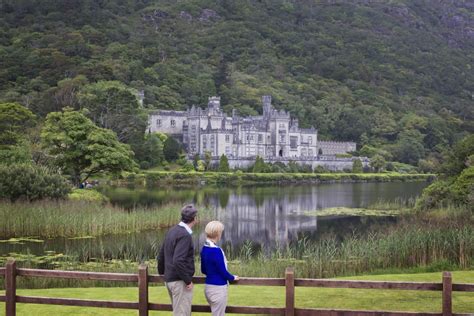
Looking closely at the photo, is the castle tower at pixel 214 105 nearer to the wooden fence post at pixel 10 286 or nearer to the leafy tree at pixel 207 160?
the leafy tree at pixel 207 160

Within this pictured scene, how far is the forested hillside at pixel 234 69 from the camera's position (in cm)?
9269

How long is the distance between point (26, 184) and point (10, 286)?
17943 mm

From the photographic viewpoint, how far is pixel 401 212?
3422 cm

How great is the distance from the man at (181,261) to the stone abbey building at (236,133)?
79.6 m

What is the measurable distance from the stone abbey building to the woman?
7961 cm

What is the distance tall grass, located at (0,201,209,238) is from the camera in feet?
74.9

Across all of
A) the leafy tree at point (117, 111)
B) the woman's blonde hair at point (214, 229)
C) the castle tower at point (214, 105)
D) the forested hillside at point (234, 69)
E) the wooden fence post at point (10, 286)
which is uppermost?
the forested hillside at point (234, 69)

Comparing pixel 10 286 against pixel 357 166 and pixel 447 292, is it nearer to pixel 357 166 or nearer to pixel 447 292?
pixel 447 292

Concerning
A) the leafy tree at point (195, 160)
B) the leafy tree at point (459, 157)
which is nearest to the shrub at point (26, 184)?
the leafy tree at point (459, 157)

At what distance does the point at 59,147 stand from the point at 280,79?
374 feet


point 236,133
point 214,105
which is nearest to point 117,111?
point 236,133

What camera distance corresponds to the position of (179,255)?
26.3 ft

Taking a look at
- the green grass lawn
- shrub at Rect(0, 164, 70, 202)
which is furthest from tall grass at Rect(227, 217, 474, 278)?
shrub at Rect(0, 164, 70, 202)

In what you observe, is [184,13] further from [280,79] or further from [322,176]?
[322,176]
